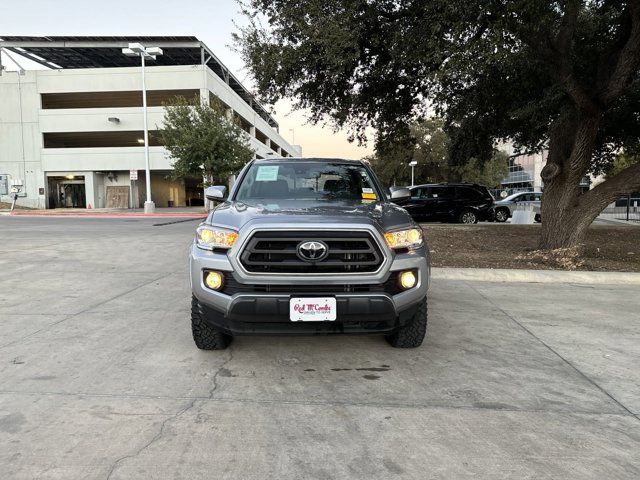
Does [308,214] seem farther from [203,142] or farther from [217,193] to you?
[203,142]

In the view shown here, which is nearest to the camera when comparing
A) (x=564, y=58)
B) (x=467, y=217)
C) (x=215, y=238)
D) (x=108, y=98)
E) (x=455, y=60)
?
(x=215, y=238)

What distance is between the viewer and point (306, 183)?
518 centimetres

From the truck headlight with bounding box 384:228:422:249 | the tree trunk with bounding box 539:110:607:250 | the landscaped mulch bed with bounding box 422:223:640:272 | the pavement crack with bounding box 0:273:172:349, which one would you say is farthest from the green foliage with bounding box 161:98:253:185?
the truck headlight with bounding box 384:228:422:249

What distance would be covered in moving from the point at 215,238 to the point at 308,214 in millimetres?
781

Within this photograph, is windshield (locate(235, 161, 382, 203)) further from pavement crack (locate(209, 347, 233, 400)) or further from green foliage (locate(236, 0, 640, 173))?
green foliage (locate(236, 0, 640, 173))

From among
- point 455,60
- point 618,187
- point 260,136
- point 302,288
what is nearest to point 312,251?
point 302,288

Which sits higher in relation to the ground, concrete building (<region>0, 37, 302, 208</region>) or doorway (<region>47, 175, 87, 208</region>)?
concrete building (<region>0, 37, 302, 208</region>)

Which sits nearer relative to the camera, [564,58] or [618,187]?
[564,58]

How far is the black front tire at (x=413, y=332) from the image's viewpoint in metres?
4.15

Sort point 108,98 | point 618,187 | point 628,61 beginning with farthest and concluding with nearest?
1. point 108,98
2. point 618,187
3. point 628,61

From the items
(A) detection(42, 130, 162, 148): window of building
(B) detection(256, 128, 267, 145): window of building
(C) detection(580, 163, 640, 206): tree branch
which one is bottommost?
(C) detection(580, 163, 640, 206): tree branch

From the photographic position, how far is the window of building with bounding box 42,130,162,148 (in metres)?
38.6

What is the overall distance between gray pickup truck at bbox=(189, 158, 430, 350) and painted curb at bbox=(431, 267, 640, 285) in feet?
14.2

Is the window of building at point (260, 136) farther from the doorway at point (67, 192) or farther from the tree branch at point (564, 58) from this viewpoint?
the tree branch at point (564, 58)
